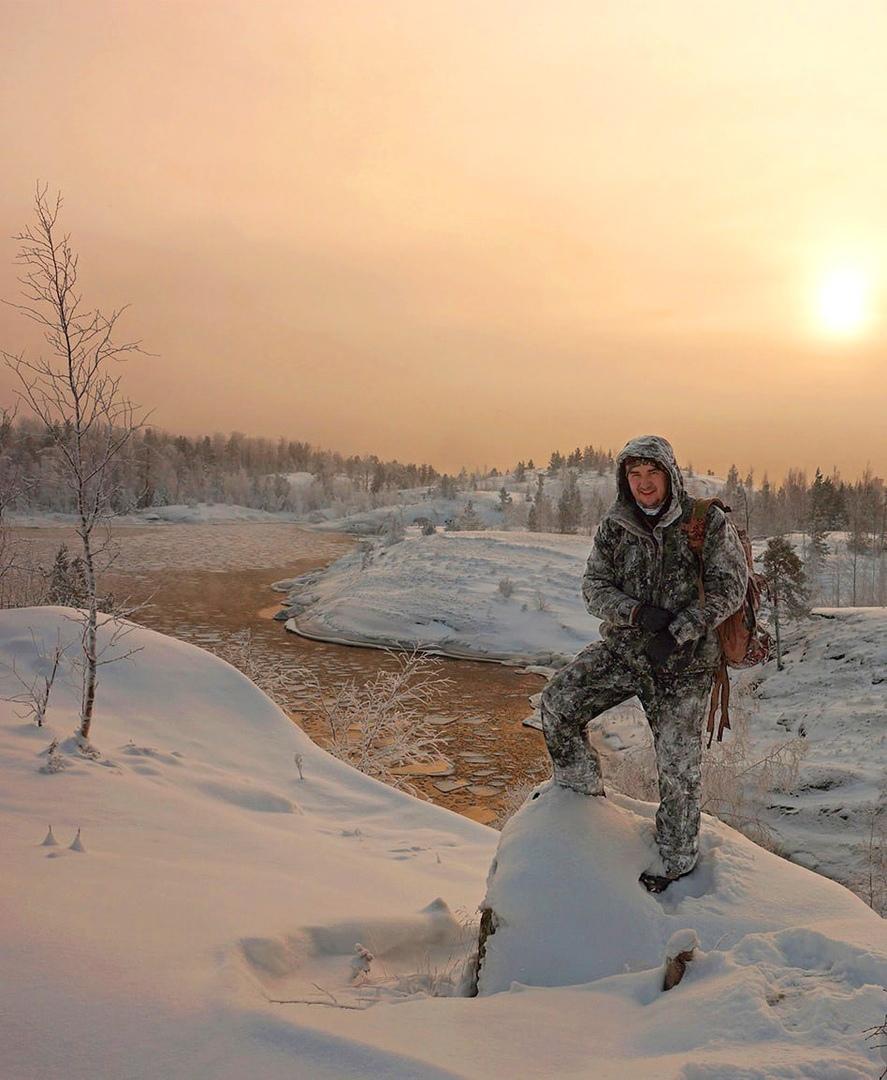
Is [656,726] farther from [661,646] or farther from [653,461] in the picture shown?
[653,461]

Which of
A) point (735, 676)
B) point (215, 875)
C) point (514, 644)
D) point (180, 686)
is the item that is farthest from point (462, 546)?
point (215, 875)

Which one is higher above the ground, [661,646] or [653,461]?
[653,461]

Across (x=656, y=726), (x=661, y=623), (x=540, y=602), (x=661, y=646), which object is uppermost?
(x=661, y=623)

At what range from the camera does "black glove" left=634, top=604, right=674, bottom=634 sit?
331 cm

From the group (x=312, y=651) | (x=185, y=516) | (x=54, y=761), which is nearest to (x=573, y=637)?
(x=312, y=651)

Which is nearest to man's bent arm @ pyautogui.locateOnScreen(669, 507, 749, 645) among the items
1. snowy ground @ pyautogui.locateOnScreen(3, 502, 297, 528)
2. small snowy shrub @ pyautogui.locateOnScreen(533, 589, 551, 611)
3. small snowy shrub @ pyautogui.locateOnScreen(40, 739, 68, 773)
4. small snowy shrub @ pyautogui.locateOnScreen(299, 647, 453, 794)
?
small snowy shrub @ pyautogui.locateOnScreen(40, 739, 68, 773)

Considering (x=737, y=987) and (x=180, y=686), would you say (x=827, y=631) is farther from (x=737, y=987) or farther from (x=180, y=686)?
(x=737, y=987)

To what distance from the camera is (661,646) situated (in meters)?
3.34

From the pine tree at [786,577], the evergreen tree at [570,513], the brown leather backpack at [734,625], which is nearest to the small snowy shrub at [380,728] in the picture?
the brown leather backpack at [734,625]

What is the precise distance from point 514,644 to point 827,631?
936 cm

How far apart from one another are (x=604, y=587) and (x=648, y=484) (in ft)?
1.86

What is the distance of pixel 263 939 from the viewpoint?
9.64ft

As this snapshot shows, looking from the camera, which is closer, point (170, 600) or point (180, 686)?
point (180, 686)

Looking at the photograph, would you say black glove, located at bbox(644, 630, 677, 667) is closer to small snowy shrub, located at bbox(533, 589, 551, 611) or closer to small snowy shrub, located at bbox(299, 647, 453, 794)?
small snowy shrub, located at bbox(299, 647, 453, 794)
